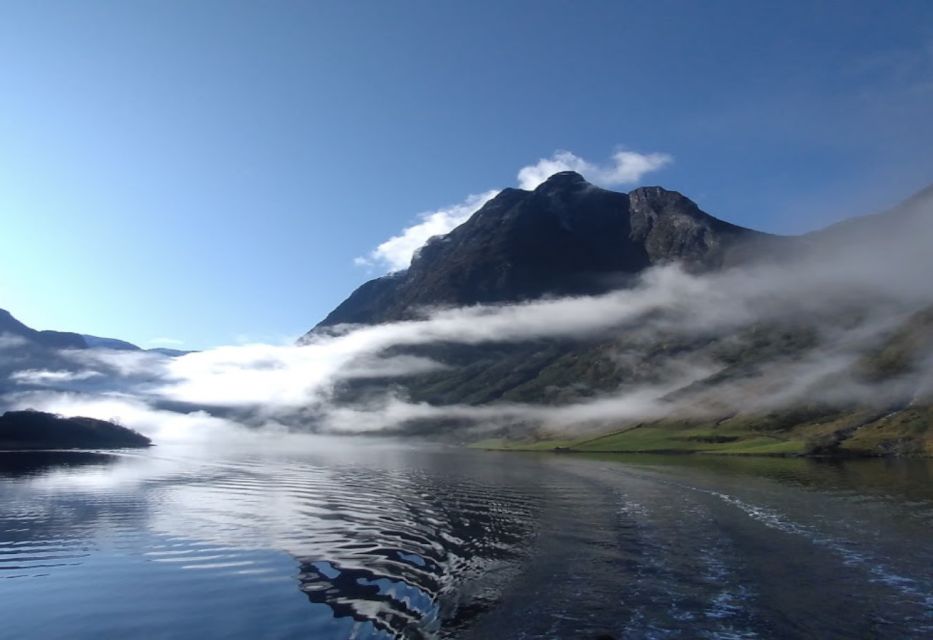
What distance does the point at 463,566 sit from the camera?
1747 inches

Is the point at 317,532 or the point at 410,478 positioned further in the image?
the point at 410,478

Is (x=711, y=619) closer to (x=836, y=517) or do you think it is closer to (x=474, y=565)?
(x=474, y=565)

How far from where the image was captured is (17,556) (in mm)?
44750

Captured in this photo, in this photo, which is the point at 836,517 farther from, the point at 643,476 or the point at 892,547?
the point at 643,476

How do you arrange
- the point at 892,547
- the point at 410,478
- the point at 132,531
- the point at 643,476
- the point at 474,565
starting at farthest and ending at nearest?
1. the point at 643,476
2. the point at 410,478
3. the point at 132,531
4. the point at 892,547
5. the point at 474,565

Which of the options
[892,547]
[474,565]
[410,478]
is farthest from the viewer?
[410,478]

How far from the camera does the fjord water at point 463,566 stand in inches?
1215

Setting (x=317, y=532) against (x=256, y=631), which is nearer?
(x=256, y=631)

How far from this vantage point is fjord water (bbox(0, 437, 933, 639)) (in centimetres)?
3086

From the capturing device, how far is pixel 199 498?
82250 millimetres

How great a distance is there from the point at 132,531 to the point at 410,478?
221 ft

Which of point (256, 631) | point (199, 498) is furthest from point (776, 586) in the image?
point (199, 498)

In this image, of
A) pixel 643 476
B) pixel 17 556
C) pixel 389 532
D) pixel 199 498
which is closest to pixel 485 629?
pixel 389 532

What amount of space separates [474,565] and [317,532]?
18151mm
